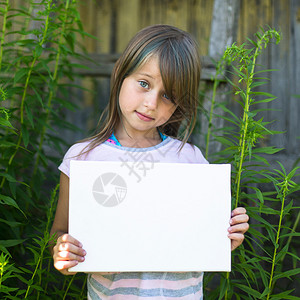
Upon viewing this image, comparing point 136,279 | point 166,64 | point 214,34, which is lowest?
point 136,279

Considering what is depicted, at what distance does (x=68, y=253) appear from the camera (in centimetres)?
147

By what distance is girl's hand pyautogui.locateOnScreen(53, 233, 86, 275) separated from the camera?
1.47 meters

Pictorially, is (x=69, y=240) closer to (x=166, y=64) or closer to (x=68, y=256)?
(x=68, y=256)

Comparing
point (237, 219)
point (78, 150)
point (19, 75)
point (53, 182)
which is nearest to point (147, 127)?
point (78, 150)

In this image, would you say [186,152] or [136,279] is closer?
[136,279]

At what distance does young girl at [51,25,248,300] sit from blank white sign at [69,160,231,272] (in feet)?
0.32

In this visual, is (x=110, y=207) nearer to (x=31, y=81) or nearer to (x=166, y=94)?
(x=166, y=94)

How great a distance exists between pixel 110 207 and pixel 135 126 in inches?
15.2

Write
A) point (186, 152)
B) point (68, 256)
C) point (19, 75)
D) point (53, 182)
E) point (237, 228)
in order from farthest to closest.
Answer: point (53, 182), point (19, 75), point (186, 152), point (237, 228), point (68, 256)

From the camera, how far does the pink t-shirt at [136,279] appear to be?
1.60m

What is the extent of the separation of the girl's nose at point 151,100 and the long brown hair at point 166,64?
55 millimetres

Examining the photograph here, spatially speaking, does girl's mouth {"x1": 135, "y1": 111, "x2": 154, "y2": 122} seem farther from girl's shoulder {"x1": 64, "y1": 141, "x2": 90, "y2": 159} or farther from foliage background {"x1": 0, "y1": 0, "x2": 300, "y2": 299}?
foliage background {"x1": 0, "y1": 0, "x2": 300, "y2": 299}

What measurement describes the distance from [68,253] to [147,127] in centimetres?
61

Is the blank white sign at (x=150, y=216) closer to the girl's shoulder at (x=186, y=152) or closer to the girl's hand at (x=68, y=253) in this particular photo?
the girl's hand at (x=68, y=253)
